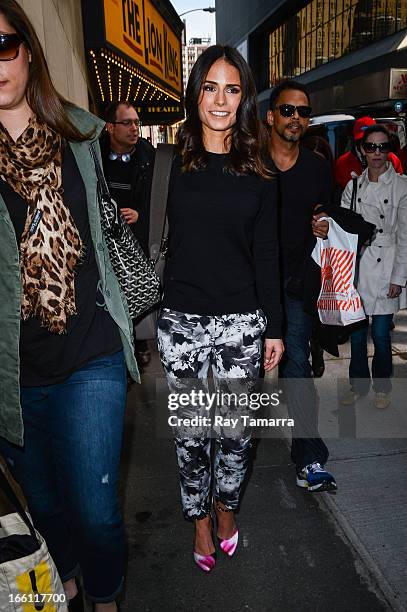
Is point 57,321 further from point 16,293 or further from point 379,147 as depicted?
point 379,147

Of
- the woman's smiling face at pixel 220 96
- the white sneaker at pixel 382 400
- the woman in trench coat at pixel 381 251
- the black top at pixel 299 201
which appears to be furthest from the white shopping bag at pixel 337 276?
the woman's smiling face at pixel 220 96

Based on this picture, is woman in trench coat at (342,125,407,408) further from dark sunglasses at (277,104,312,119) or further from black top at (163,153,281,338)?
black top at (163,153,281,338)

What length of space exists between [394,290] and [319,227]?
1.17 meters

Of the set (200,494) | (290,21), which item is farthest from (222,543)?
(290,21)

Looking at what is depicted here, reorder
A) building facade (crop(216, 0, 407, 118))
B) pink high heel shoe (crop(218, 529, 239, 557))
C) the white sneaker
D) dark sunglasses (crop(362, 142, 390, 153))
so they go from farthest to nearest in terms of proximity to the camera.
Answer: building facade (crop(216, 0, 407, 118)) < the white sneaker < dark sunglasses (crop(362, 142, 390, 153)) < pink high heel shoe (crop(218, 529, 239, 557))

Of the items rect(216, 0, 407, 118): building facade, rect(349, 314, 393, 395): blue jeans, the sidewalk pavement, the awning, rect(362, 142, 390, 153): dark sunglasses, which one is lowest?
the sidewalk pavement

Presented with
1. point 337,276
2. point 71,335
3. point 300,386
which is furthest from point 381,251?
point 71,335

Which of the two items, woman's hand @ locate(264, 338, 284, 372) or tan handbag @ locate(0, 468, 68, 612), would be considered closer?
tan handbag @ locate(0, 468, 68, 612)

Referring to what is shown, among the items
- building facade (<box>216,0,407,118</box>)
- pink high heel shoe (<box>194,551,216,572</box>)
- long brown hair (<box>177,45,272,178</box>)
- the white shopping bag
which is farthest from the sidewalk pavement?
building facade (<box>216,0,407,118</box>)

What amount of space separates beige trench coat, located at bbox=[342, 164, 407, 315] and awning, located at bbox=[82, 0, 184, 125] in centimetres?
466

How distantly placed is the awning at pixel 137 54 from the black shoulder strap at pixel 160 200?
18.1 feet

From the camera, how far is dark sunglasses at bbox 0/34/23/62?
1.78 m

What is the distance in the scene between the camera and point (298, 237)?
3490 mm

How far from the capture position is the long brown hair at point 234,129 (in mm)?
2564
